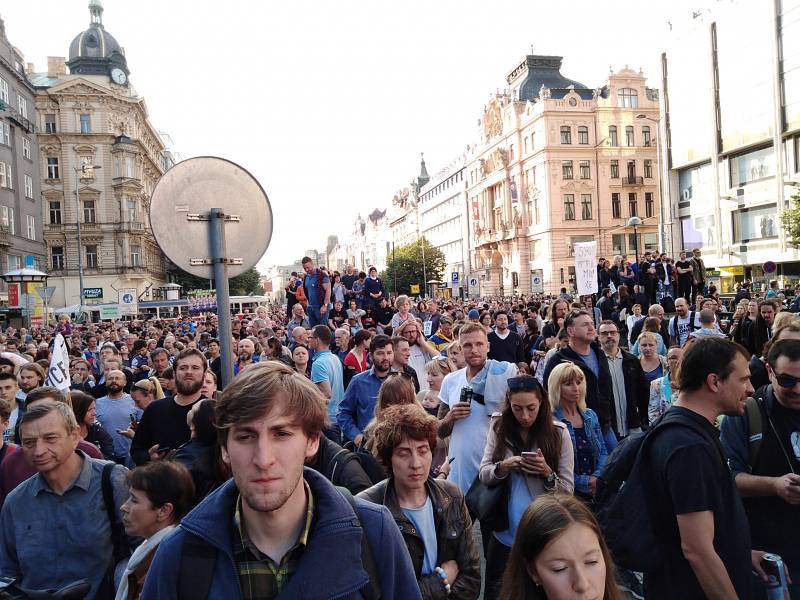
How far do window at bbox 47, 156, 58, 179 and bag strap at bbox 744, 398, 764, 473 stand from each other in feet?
227

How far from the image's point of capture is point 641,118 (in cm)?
6719

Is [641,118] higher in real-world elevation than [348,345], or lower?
higher

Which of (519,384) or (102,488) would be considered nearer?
(102,488)

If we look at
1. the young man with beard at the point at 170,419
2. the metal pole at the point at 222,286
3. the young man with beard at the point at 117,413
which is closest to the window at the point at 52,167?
the young man with beard at the point at 117,413

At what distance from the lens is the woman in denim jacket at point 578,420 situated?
4984 mm

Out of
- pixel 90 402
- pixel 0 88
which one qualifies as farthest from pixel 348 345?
pixel 0 88

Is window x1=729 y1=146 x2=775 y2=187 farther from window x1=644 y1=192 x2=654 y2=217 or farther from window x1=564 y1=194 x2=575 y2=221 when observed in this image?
window x1=644 y1=192 x2=654 y2=217

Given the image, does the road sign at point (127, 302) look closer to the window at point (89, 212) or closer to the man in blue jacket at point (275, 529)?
the man in blue jacket at point (275, 529)

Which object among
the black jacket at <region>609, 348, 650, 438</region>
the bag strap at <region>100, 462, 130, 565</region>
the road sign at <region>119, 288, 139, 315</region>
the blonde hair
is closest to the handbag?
the blonde hair

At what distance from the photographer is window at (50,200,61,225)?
206 ft

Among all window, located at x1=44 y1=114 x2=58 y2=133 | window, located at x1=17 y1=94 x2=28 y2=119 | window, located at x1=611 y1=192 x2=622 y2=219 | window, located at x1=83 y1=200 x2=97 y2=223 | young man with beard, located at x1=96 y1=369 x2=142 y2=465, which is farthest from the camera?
window, located at x1=611 y1=192 x2=622 y2=219

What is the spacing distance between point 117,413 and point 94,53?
7408 cm

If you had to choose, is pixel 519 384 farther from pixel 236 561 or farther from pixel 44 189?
pixel 44 189

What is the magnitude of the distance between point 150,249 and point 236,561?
3098 inches
